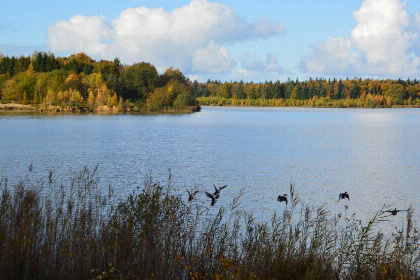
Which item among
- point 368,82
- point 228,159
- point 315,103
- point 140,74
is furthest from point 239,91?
point 228,159

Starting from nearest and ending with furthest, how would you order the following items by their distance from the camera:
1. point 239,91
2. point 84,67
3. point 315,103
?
point 84,67, point 315,103, point 239,91

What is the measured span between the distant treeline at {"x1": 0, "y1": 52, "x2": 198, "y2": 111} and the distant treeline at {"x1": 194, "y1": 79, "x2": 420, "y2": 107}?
5170 cm

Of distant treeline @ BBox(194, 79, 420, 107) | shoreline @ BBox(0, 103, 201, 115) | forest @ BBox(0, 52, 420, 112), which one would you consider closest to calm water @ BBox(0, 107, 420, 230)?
shoreline @ BBox(0, 103, 201, 115)

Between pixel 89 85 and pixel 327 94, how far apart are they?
7391 cm

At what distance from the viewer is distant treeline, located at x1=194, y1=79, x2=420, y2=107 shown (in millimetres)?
121206

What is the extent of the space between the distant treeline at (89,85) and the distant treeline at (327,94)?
5170 cm

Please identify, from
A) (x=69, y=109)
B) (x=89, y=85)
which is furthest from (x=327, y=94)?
(x=69, y=109)

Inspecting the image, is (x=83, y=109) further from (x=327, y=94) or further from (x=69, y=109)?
(x=327, y=94)

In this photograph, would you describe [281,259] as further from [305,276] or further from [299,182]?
[299,182]

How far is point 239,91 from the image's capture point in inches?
5300

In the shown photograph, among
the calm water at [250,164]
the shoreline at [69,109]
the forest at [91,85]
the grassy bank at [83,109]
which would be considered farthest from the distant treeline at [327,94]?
the calm water at [250,164]

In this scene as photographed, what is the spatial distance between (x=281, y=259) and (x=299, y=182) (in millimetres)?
8778

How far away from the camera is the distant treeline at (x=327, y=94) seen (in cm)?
12121

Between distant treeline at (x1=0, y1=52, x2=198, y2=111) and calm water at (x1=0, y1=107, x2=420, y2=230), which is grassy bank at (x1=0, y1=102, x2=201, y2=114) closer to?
distant treeline at (x1=0, y1=52, x2=198, y2=111)
